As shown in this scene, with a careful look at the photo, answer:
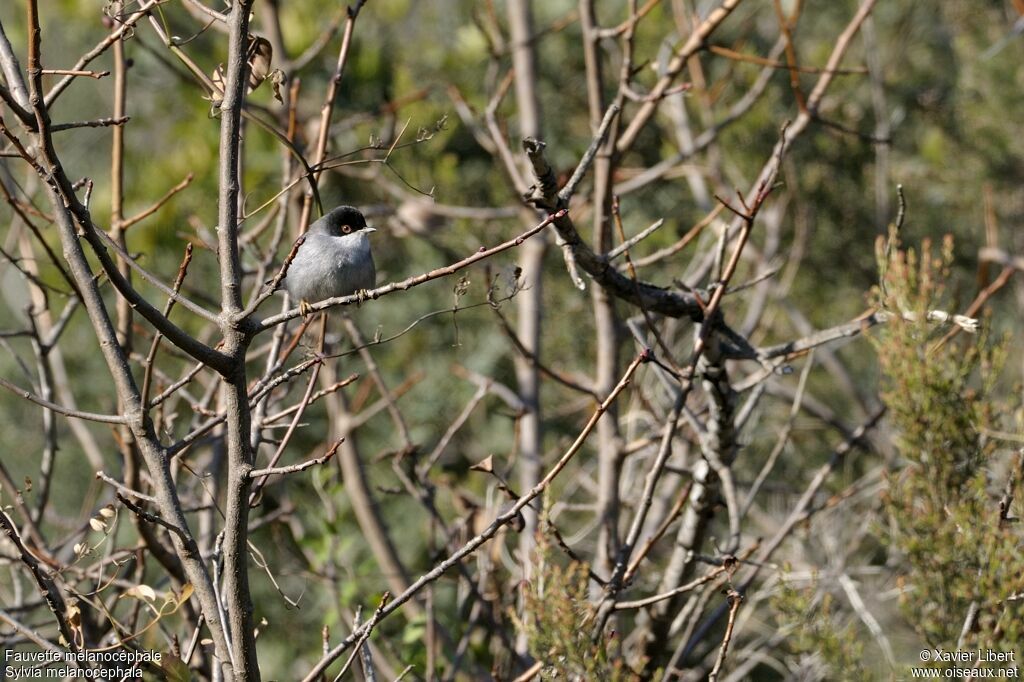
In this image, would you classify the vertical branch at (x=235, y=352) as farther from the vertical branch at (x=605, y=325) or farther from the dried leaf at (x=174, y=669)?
the vertical branch at (x=605, y=325)

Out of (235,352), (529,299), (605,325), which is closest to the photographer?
(235,352)

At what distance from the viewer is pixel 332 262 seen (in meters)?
2.88

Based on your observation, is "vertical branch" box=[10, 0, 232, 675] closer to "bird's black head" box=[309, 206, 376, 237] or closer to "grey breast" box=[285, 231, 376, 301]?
"grey breast" box=[285, 231, 376, 301]

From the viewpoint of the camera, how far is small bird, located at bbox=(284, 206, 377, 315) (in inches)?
113

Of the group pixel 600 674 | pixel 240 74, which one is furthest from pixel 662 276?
pixel 240 74

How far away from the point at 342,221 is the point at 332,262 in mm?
252

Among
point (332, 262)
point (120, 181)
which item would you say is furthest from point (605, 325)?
point (120, 181)

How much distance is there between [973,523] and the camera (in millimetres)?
2230

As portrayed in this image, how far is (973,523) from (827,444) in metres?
3.66

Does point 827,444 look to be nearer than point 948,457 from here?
No

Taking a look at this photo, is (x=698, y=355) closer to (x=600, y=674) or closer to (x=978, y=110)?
(x=600, y=674)

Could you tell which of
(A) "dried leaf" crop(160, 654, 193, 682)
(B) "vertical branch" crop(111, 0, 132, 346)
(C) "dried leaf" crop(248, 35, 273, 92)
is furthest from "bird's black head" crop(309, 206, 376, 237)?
(A) "dried leaf" crop(160, 654, 193, 682)

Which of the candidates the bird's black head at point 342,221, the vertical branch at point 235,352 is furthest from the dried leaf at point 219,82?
the bird's black head at point 342,221

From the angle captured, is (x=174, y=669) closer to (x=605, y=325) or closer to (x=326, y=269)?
(x=326, y=269)
